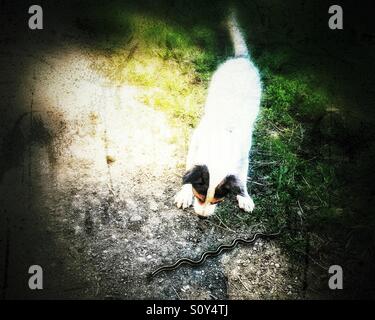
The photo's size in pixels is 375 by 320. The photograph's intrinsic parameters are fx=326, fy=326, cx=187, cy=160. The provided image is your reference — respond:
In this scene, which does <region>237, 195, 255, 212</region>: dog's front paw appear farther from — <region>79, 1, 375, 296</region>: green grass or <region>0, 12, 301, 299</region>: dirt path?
<region>0, 12, 301, 299</region>: dirt path

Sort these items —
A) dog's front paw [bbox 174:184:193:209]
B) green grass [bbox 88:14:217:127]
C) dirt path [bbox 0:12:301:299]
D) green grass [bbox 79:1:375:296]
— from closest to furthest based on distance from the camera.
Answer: dirt path [bbox 0:12:301:299] < dog's front paw [bbox 174:184:193:209] < green grass [bbox 79:1:375:296] < green grass [bbox 88:14:217:127]

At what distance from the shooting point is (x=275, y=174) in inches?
165

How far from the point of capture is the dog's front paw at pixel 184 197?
4.02 meters

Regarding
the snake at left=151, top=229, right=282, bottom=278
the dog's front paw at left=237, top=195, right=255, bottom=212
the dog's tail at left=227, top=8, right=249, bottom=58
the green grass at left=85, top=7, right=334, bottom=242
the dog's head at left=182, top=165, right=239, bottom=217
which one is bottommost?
the snake at left=151, top=229, right=282, bottom=278

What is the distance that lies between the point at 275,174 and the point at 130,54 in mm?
2473

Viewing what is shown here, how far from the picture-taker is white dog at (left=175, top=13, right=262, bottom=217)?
13.3 ft

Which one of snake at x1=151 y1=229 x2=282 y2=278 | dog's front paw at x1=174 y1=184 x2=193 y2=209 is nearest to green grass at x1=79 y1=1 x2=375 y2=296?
snake at x1=151 y1=229 x2=282 y2=278

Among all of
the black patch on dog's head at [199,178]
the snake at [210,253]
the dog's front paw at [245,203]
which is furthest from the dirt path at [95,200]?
the dog's front paw at [245,203]

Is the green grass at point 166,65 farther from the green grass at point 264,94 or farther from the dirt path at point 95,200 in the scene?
the dirt path at point 95,200

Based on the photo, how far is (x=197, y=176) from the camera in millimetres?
4082

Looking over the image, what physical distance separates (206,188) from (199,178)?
6.0 inches

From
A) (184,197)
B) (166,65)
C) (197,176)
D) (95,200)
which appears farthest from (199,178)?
(166,65)

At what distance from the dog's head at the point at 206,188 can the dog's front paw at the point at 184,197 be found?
0.06 meters

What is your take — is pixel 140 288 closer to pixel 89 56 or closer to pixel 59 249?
pixel 59 249
